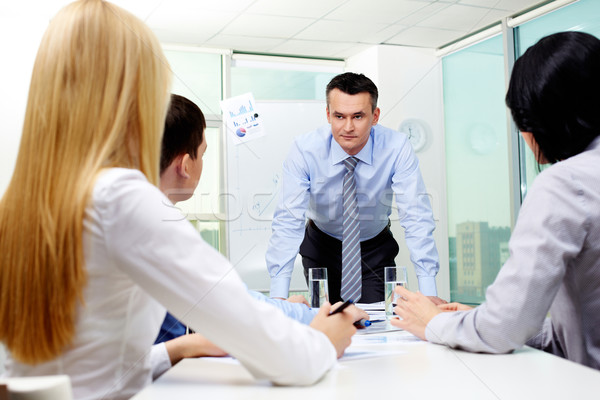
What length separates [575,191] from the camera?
0.89 m

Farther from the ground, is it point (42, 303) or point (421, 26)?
point (421, 26)

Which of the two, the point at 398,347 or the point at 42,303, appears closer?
the point at 42,303

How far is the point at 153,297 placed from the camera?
2.37ft

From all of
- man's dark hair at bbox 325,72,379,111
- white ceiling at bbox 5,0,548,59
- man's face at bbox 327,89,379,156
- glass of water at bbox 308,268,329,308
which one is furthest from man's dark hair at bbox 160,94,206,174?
white ceiling at bbox 5,0,548,59

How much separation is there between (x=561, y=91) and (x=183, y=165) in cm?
84

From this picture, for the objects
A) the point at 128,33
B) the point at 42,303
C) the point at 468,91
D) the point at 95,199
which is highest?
the point at 468,91

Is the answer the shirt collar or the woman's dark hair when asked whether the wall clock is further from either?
the woman's dark hair

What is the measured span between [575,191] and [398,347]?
1.42 feet

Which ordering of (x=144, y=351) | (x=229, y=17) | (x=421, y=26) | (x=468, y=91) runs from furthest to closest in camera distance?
(x=468, y=91) < (x=421, y=26) < (x=229, y=17) < (x=144, y=351)

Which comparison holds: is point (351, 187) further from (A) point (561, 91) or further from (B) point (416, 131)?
(B) point (416, 131)

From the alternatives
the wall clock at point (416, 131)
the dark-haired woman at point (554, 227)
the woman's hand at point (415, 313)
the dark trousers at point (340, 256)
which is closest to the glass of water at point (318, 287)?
the woman's hand at point (415, 313)

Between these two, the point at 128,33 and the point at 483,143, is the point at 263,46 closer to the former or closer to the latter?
the point at 483,143

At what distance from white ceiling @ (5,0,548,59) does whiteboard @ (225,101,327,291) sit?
0.56 meters

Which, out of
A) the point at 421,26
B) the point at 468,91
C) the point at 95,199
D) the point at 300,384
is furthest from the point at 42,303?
the point at 468,91
